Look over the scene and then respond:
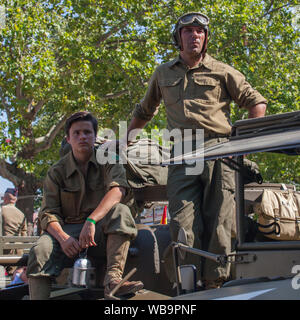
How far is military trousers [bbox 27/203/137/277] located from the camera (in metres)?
3.74

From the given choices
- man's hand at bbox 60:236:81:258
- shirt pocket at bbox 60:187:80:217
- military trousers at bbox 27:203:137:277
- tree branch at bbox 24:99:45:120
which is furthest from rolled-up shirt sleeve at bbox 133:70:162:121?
tree branch at bbox 24:99:45:120

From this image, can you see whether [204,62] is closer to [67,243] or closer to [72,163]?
[72,163]

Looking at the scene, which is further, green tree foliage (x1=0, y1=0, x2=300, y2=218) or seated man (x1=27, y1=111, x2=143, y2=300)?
green tree foliage (x1=0, y1=0, x2=300, y2=218)

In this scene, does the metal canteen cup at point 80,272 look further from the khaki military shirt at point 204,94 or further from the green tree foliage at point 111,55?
the green tree foliage at point 111,55

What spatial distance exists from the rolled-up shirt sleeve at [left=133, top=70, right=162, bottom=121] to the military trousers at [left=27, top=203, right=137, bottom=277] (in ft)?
3.39

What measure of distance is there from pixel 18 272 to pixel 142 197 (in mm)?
2285

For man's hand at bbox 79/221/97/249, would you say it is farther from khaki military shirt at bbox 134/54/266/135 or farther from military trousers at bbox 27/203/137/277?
khaki military shirt at bbox 134/54/266/135

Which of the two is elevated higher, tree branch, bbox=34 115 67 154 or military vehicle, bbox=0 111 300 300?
tree branch, bbox=34 115 67 154

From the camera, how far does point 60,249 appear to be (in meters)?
3.90

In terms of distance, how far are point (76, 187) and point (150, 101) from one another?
101cm

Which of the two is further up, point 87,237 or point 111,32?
point 111,32

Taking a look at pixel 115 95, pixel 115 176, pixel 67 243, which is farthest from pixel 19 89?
pixel 67 243

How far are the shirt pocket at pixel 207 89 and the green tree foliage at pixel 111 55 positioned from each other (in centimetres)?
1140

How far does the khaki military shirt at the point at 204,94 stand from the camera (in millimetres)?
4129
